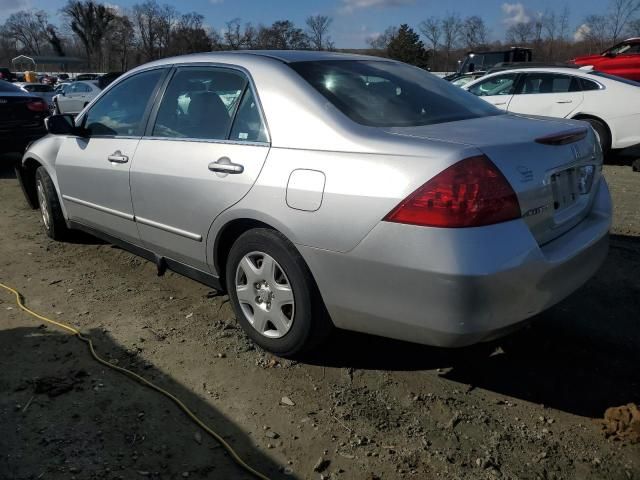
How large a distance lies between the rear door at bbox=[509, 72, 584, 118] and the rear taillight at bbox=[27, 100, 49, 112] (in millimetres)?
7784

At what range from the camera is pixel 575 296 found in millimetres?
3812

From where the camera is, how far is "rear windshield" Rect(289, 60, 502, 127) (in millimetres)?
2793

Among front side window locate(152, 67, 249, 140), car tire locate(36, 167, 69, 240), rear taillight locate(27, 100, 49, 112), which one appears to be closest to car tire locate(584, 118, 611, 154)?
front side window locate(152, 67, 249, 140)

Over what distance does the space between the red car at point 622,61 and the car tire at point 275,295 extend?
13168 millimetres

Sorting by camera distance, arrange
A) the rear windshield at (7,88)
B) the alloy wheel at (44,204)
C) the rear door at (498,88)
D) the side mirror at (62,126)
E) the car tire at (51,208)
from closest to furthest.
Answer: the side mirror at (62,126)
the car tire at (51,208)
the alloy wheel at (44,204)
the rear windshield at (7,88)
the rear door at (498,88)

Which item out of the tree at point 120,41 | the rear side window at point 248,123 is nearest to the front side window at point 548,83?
the rear side window at point 248,123

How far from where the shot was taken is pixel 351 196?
2.42m

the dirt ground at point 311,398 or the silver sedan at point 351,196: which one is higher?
the silver sedan at point 351,196

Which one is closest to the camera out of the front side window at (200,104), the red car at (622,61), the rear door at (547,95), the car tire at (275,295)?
the car tire at (275,295)

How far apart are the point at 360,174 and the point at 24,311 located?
2603 mm

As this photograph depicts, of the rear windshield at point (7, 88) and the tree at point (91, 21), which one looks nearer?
the rear windshield at point (7, 88)

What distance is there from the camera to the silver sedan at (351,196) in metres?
2.25

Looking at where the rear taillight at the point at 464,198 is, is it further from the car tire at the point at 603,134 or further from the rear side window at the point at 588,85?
the rear side window at the point at 588,85

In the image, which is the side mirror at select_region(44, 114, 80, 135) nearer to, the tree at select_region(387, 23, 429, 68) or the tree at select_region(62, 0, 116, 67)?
the tree at select_region(387, 23, 429, 68)
